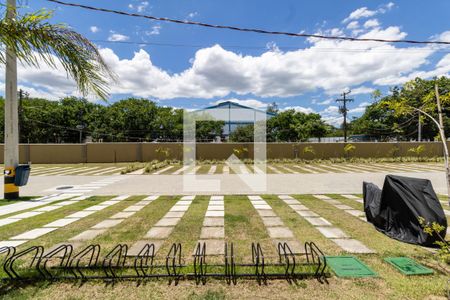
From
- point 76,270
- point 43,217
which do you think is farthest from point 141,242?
point 43,217

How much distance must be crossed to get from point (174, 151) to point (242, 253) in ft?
61.3

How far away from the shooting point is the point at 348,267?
269cm

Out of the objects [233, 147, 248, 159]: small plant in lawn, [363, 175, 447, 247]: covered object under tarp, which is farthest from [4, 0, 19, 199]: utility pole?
[233, 147, 248, 159]: small plant in lawn

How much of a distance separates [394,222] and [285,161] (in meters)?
16.4

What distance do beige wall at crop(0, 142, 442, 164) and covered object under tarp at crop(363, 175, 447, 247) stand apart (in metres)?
17.4

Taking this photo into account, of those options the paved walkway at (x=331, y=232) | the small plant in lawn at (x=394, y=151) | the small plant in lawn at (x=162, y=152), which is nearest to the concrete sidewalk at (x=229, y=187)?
the paved walkway at (x=331, y=232)

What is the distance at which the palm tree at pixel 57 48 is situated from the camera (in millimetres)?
2311

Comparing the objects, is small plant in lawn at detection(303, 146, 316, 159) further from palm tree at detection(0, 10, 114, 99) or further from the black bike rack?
palm tree at detection(0, 10, 114, 99)

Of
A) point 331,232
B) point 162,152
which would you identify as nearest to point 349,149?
point 162,152

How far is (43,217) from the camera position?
4.68 metres

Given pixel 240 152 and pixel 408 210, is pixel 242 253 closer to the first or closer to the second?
pixel 408 210

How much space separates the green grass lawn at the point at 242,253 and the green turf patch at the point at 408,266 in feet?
0.28

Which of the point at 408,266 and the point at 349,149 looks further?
the point at 349,149

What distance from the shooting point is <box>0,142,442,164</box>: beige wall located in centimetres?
2084
